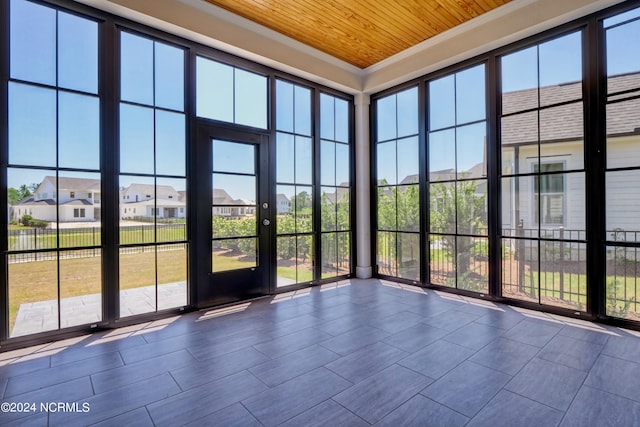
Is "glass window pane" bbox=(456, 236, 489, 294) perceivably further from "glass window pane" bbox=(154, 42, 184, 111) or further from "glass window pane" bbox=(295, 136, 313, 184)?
"glass window pane" bbox=(154, 42, 184, 111)

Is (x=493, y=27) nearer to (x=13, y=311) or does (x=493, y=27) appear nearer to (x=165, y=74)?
(x=165, y=74)

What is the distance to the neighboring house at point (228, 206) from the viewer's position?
390 centimetres

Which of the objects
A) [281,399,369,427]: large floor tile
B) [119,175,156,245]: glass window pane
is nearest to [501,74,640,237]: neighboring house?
[281,399,369,427]: large floor tile

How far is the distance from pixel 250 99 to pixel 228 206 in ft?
4.72

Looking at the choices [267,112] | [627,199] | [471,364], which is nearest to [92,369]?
[471,364]

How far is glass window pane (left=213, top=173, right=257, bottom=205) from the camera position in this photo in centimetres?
392

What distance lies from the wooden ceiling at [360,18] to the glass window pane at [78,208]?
2340 millimetres

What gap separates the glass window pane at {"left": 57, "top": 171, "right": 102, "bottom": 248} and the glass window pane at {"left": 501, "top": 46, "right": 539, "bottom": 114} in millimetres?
4601

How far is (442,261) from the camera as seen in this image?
452 cm

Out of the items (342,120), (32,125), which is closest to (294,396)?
(32,125)

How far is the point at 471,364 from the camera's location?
2383mm

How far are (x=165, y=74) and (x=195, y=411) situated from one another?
10.8ft

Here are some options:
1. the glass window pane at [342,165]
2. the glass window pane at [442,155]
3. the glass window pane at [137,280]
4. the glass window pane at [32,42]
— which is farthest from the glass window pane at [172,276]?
the glass window pane at [442,155]

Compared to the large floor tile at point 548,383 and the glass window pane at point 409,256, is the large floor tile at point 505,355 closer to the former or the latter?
the large floor tile at point 548,383
